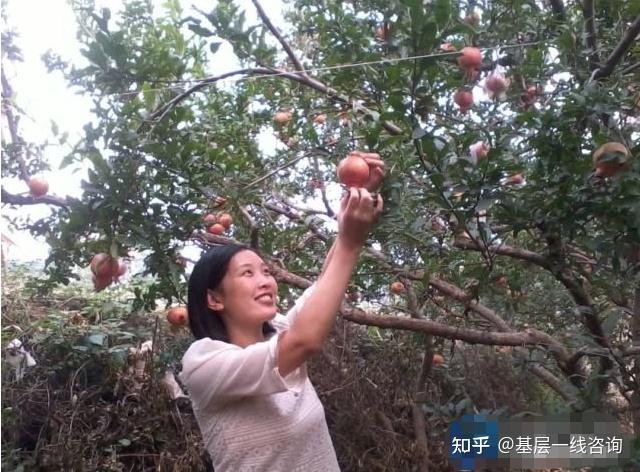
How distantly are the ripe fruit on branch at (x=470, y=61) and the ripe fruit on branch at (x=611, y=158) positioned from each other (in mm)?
378

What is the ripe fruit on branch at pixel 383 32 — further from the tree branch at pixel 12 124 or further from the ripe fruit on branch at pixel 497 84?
the tree branch at pixel 12 124

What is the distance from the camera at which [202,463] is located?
1917mm

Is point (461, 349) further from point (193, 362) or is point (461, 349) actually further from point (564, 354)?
point (193, 362)

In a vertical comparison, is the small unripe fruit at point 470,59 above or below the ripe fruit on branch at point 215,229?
above

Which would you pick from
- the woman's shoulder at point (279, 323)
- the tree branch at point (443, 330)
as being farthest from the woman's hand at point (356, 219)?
the tree branch at point (443, 330)

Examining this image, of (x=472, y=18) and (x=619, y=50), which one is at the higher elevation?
(x=472, y=18)

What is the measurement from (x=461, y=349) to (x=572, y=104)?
161cm

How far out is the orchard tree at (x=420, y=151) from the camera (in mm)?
990

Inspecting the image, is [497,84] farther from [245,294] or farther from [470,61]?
[245,294]

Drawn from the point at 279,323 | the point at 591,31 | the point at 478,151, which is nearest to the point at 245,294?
the point at 279,323

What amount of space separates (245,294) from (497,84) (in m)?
1.04

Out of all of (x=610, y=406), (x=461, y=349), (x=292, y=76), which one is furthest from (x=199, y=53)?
(x=461, y=349)

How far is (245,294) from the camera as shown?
83cm

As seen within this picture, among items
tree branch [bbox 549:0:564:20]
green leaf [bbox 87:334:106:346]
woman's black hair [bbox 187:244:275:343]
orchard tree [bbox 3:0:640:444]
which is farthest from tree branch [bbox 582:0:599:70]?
green leaf [bbox 87:334:106:346]
